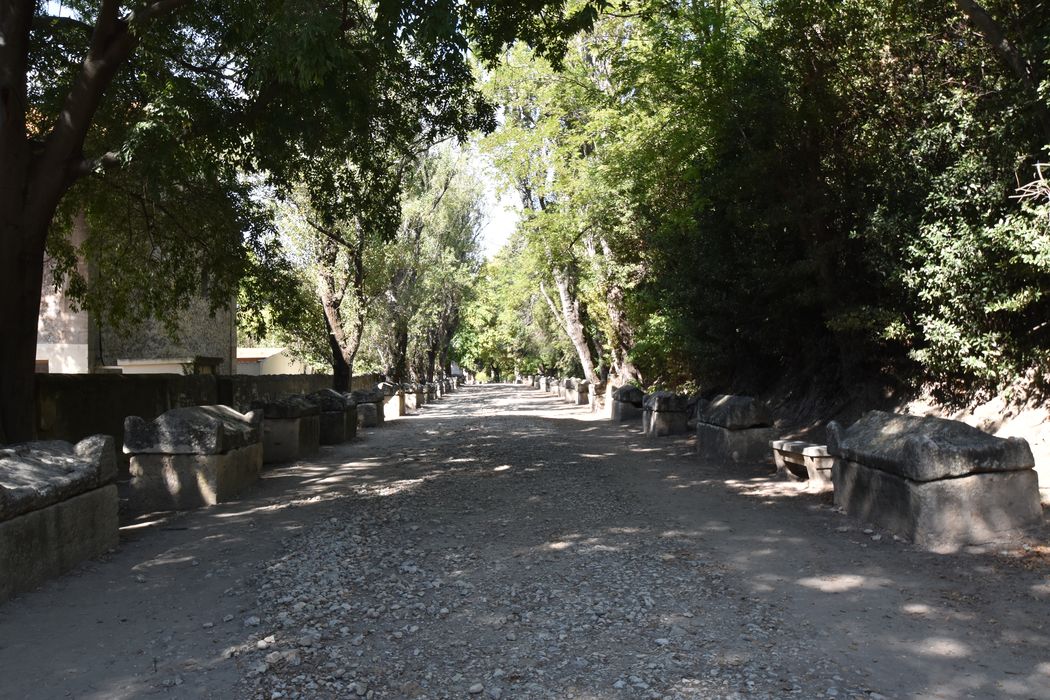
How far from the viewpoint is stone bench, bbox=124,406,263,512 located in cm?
816

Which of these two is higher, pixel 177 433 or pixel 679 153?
pixel 679 153

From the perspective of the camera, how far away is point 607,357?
32.5 m

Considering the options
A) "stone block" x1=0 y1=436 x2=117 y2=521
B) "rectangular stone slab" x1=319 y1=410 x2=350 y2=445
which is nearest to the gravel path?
"stone block" x1=0 y1=436 x2=117 y2=521

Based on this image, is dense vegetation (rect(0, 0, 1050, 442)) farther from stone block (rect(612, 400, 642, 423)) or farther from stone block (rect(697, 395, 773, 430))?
stone block (rect(612, 400, 642, 423))

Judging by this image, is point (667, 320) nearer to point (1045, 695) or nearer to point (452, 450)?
point (452, 450)

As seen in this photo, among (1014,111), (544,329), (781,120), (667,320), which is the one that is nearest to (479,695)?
(1014,111)

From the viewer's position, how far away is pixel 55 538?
215 inches

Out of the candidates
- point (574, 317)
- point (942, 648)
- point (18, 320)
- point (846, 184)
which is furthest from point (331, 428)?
point (574, 317)

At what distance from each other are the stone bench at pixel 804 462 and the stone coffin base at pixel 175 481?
665cm

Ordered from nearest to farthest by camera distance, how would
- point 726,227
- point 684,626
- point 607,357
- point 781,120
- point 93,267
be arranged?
point 684,626 < point 781,120 < point 726,227 < point 93,267 < point 607,357

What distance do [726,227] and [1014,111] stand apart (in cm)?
579

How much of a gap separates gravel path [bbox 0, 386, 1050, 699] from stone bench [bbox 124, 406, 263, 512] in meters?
0.43

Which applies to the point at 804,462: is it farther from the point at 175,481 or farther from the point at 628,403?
the point at 628,403

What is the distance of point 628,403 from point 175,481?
540 inches
